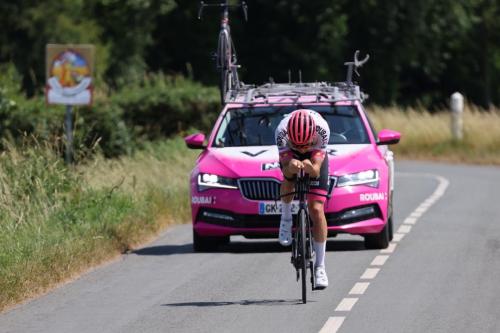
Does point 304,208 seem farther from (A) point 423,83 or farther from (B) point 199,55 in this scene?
(A) point 423,83

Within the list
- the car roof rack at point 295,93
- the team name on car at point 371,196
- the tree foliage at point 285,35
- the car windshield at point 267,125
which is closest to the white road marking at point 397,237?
the car windshield at point 267,125

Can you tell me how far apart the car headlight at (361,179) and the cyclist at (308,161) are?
3.78 metres

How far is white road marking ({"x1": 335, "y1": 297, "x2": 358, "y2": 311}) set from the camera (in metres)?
12.9

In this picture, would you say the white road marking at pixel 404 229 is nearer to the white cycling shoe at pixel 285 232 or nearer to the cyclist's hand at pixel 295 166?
the white cycling shoe at pixel 285 232

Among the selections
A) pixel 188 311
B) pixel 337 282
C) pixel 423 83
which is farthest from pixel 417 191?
pixel 423 83

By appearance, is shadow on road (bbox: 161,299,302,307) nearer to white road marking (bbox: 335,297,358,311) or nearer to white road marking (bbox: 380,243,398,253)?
white road marking (bbox: 335,297,358,311)

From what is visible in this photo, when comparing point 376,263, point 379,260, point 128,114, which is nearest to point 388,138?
point 379,260

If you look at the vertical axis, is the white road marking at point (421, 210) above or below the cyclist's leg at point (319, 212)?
below

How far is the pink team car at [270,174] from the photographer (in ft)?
57.3

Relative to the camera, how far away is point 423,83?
72.4m

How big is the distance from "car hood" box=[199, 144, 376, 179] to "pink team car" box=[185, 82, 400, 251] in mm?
10

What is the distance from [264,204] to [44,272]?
325cm

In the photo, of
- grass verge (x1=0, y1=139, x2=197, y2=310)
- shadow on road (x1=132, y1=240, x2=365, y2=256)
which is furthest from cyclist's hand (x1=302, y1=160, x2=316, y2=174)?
shadow on road (x1=132, y1=240, x2=365, y2=256)

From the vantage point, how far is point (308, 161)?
13375mm
